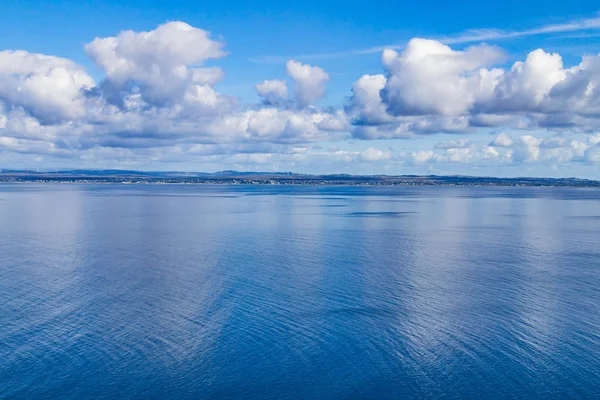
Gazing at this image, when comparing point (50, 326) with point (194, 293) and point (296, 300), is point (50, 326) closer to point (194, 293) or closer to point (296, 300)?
point (194, 293)

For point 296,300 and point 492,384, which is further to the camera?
point 296,300

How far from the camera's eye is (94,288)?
118ft

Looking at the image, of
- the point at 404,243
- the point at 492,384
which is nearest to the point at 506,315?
the point at 492,384

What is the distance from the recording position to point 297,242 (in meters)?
59.5

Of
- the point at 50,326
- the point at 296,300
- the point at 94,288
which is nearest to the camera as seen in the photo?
the point at 50,326

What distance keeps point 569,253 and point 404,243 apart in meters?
15.6

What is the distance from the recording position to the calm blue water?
21609mm

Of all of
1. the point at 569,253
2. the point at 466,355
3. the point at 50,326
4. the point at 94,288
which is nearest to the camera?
the point at 466,355

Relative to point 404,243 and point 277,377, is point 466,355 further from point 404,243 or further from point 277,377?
point 404,243

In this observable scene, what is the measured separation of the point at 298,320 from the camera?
2902 centimetres

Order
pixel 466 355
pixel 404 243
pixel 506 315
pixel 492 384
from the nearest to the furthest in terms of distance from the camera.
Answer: pixel 492 384 < pixel 466 355 < pixel 506 315 < pixel 404 243

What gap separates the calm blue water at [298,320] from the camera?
21.6 meters

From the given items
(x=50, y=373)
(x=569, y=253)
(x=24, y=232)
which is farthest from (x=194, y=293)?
(x=24, y=232)

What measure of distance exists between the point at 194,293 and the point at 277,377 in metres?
14.3
